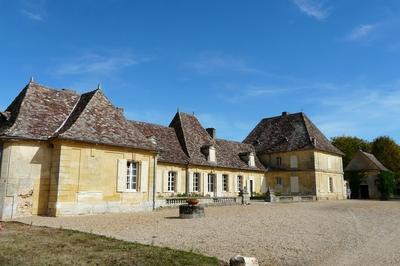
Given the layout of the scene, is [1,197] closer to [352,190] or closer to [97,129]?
[97,129]

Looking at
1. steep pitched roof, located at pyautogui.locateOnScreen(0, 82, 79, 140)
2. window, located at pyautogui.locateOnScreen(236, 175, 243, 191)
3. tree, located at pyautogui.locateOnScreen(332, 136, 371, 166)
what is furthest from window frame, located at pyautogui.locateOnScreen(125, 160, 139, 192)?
tree, located at pyautogui.locateOnScreen(332, 136, 371, 166)

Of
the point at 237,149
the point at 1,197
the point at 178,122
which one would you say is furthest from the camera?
the point at 237,149

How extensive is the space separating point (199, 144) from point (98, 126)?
11.7 m

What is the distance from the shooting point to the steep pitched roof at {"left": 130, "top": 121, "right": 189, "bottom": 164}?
77.0 feet

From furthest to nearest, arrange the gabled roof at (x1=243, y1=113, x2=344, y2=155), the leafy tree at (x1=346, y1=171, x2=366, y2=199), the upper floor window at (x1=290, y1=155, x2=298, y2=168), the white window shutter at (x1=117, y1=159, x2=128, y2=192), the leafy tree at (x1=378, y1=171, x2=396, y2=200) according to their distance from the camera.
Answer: the leafy tree at (x1=346, y1=171, x2=366, y2=199)
the leafy tree at (x1=378, y1=171, x2=396, y2=200)
the gabled roof at (x1=243, y1=113, x2=344, y2=155)
the upper floor window at (x1=290, y1=155, x2=298, y2=168)
the white window shutter at (x1=117, y1=159, x2=128, y2=192)

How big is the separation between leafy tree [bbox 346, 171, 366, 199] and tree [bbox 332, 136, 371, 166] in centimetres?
1200

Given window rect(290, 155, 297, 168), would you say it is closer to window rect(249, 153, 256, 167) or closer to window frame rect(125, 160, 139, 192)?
window rect(249, 153, 256, 167)

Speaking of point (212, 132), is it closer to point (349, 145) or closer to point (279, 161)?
point (279, 161)

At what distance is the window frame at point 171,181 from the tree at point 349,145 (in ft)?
114

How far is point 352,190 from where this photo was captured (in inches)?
1533

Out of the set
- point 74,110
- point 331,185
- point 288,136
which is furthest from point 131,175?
point 331,185

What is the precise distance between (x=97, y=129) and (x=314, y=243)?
1113 cm

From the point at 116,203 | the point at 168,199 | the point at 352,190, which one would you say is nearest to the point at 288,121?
the point at 352,190

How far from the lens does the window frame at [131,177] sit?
1728 centimetres
